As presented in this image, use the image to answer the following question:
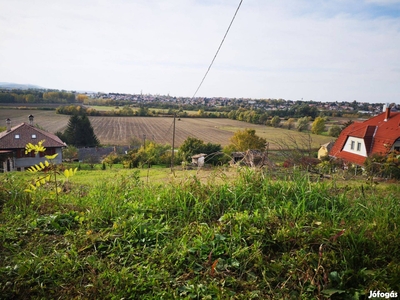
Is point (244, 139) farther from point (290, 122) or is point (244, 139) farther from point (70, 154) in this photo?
point (70, 154)

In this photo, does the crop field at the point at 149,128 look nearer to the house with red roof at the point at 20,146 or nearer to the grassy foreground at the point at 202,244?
the house with red roof at the point at 20,146

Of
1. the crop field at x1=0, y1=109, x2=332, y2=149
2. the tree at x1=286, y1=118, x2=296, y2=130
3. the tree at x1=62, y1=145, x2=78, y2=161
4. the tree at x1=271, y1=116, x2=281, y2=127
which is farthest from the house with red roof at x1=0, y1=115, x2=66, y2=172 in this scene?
the tree at x1=271, y1=116, x2=281, y2=127

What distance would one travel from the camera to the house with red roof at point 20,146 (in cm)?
1752

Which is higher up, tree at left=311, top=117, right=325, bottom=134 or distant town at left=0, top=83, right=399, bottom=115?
distant town at left=0, top=83, right=399, bottom=115

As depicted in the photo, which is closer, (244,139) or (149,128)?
(244,139)

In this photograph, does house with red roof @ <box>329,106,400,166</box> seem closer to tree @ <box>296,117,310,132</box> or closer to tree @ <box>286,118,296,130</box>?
tree @ <box>296,117,310,132</box>

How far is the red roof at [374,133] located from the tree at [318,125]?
10.8ft

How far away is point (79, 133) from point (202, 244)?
33142 mm

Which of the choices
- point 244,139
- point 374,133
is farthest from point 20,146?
point 374,133

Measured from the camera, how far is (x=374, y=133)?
14289 millimetres

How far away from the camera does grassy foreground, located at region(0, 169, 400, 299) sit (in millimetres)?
1874

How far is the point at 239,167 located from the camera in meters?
3.64

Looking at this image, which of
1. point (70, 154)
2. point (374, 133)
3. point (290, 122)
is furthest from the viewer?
point (70, 154)

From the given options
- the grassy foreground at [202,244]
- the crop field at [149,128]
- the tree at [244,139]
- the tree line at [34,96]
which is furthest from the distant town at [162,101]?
the grassy foreground at [202,244]
